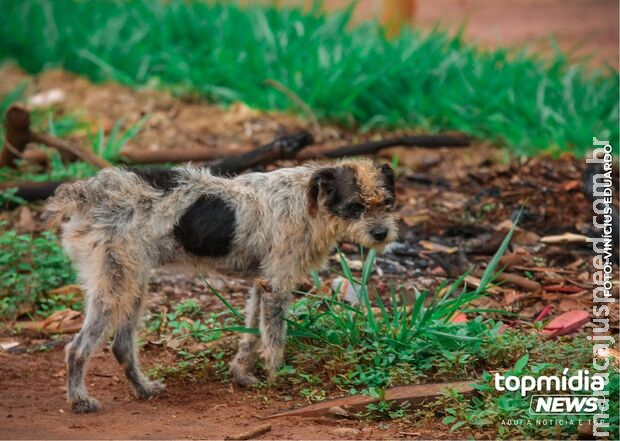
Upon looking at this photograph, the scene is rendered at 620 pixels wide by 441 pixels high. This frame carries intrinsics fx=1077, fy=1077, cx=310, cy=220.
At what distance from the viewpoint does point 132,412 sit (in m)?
6.25

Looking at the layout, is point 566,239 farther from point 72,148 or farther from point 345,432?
point 72,148

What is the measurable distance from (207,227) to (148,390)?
3.52ft

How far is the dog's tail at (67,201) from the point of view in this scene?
6238 mm

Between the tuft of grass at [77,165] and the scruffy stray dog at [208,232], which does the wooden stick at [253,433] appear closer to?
the scruffy stray dog at [208,232]

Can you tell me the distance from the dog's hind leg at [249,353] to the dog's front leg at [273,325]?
14cm

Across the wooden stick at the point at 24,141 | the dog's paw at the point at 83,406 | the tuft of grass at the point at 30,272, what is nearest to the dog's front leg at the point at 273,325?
the dog's paw at the point at 83,406

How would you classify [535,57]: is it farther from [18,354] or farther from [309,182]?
[18,354]

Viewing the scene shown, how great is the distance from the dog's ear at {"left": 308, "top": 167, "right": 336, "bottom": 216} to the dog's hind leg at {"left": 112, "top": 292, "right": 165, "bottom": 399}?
1.17 metres

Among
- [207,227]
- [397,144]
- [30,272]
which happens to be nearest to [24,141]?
[30,272]

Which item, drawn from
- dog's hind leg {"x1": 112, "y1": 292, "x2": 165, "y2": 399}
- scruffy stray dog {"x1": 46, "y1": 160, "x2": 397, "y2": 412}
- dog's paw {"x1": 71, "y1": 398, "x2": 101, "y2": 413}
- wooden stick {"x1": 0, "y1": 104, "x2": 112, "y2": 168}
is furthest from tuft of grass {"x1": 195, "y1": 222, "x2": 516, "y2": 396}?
wooden stick {"x1": 0, "y1": 104, "x2": 112, "y2": 168}

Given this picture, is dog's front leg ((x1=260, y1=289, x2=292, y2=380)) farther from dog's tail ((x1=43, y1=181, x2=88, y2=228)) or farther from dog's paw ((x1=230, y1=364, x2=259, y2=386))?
dog's tail ((x1=43, y1=181, x2=88, y2=228))

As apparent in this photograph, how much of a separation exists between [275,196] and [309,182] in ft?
0.76

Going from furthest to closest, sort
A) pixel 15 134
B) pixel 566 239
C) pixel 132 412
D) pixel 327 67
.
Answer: pixel 327 67
pixel 15 134
pixel 566 239
pixel 132 412

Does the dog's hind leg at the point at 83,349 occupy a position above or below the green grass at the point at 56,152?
below
